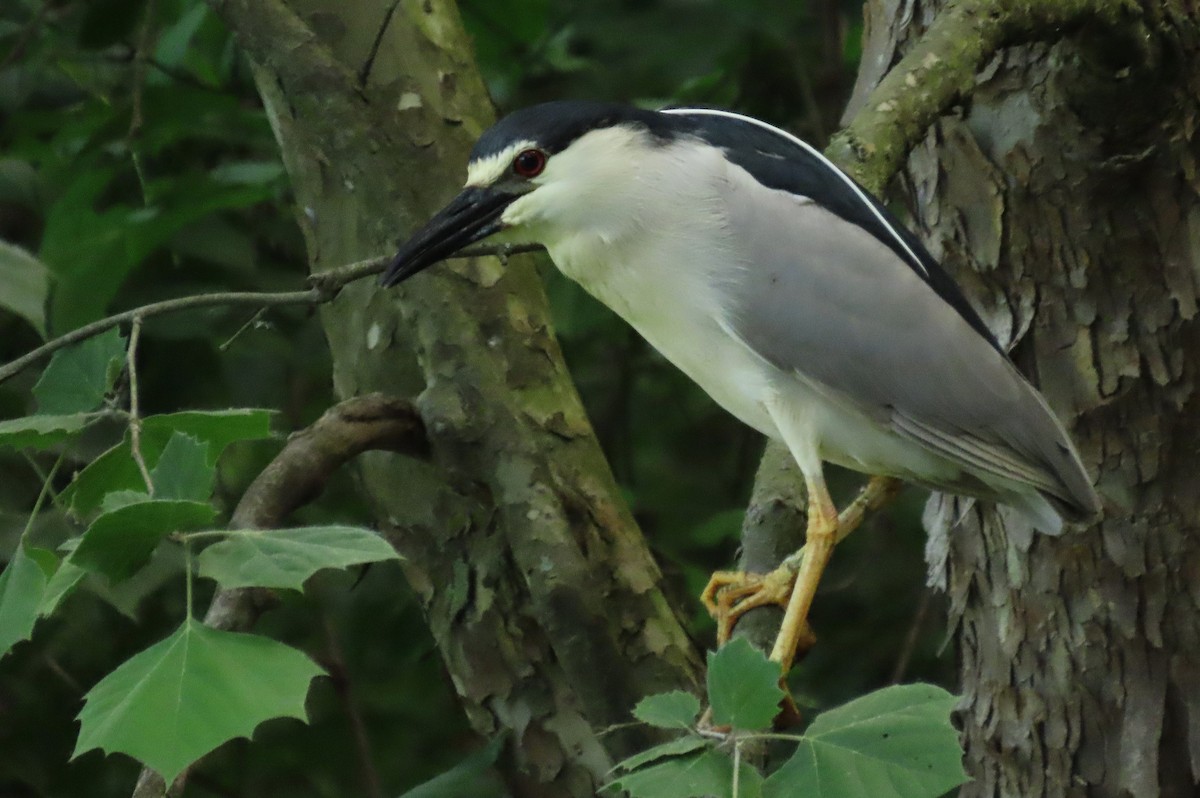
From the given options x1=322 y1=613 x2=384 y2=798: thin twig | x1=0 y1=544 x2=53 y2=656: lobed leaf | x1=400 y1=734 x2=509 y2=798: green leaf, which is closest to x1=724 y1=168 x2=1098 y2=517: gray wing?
x1=400 y1=734 x2=509 y2=798: green leaf

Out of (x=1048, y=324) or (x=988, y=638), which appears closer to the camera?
(x=1048, y=324)

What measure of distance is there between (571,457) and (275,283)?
0.80m

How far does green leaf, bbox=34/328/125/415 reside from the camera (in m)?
1.21

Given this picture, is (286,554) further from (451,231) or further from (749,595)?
(749,595)

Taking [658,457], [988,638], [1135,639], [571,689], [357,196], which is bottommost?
[658,457]

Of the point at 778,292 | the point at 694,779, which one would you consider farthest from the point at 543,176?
the point at 694,779

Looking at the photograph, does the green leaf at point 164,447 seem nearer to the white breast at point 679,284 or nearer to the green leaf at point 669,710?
the green leaf at point 669,710

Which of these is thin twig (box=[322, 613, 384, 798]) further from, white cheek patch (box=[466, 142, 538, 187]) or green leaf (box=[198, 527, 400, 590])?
green leaf (box=[198, 527, 400, 590])

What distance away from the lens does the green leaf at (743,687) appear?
0.93 metres

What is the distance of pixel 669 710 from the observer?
0.97m

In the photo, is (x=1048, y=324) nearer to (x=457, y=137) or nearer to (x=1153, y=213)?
(x=1153, y=213)

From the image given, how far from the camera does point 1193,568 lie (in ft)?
6.48

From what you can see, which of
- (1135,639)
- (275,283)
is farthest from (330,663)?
(1135,639)

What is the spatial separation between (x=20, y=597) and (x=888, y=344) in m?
1.13
